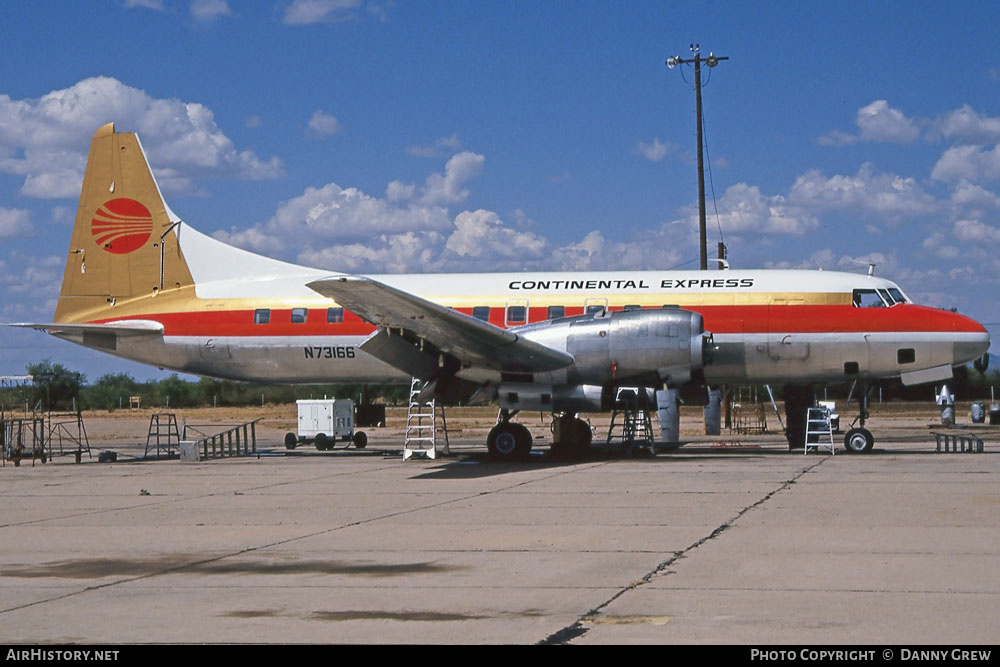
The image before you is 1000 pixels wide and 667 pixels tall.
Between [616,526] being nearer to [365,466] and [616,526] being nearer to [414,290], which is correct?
[365,466]

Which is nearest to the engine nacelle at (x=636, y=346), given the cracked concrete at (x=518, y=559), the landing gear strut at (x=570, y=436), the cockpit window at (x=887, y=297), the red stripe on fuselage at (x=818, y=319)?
the red stripe on fuselage at (x=818, y=319)

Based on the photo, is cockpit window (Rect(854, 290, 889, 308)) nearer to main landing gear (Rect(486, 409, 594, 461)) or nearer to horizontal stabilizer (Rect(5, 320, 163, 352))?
main landing gear (Rect(486, 409, 594, 461))

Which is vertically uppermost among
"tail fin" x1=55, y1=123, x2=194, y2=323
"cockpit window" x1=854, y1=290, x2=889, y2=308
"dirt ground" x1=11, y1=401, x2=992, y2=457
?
"tail fin" x1=55, y1=123, x2=194, y2=323

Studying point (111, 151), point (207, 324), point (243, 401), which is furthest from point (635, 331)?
point (243, 401)

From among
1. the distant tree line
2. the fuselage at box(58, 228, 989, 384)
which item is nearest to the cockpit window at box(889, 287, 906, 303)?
the fuselage at box(58, 228, 989, 384)

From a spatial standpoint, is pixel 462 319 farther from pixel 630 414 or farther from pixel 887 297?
pixel 887 297

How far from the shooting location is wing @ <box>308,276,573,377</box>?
20109 millimetres

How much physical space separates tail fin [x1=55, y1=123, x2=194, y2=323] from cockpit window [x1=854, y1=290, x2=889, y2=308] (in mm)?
16418

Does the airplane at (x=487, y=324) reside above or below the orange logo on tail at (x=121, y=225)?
below

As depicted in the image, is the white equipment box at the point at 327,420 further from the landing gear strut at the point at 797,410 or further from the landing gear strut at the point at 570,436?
the landing gear strut at the point at 797,410

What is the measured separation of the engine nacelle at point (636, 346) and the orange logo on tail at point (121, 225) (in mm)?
12127

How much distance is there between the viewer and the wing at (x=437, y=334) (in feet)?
66.0

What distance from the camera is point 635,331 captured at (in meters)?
22.0

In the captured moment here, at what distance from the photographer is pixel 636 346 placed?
2191cm
